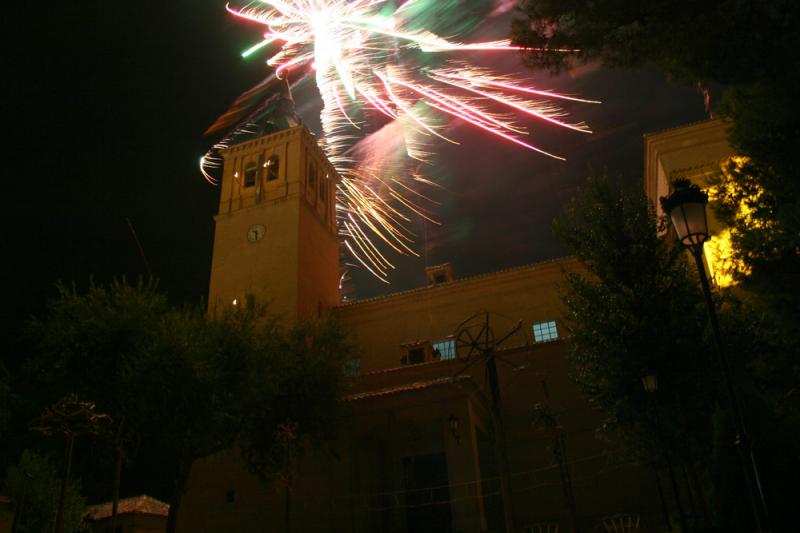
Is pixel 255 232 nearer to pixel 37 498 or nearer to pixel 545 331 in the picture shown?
pixel 37 498

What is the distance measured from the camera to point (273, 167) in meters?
33.2

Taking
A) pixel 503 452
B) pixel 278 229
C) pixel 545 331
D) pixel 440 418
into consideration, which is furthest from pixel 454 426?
pixel 278 229

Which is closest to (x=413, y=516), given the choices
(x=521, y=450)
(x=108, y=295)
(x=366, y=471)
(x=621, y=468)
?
(x=366, y=471)

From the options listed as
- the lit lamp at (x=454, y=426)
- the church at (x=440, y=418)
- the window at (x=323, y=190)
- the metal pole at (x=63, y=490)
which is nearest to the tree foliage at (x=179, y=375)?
the church at (x=440, y=418)

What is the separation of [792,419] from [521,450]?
13579 mm

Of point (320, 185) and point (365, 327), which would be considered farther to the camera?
point (320, 185)

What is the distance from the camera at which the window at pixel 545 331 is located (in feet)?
87.9

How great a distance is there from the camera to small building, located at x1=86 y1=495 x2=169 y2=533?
87.4 feet

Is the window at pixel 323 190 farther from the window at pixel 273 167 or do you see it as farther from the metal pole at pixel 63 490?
the metal pole at pixel 63 490

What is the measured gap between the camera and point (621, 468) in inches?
768

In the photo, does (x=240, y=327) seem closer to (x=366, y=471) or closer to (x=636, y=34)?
(x=366, y=471)

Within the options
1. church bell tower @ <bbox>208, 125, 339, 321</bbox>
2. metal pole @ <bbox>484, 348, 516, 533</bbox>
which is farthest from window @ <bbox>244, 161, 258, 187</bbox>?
metal pole @ <bbox>484, 348, 516, 533</bbox>

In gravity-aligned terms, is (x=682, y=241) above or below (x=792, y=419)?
above

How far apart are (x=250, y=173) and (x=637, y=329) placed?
25.8 m
